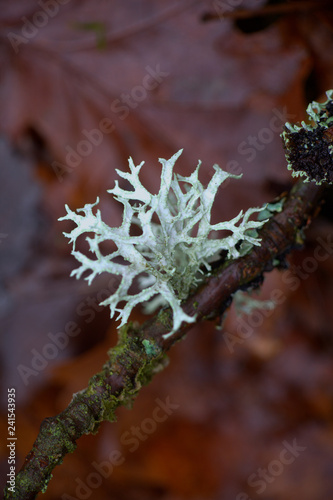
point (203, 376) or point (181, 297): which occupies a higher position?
point (181, 297)

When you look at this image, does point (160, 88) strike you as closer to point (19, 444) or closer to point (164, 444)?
point (164, 444)

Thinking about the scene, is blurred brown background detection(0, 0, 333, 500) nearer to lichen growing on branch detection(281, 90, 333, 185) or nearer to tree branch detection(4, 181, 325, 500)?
tree branch detection(4, 181, 325, 500)

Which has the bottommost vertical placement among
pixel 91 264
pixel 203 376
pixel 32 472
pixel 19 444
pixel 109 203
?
pixel 203 376

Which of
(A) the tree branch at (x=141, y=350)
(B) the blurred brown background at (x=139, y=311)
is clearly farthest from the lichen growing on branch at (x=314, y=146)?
(B) the blurred brown background at (x=139, y=311)

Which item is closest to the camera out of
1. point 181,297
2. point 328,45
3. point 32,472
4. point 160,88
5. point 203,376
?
point 32,472

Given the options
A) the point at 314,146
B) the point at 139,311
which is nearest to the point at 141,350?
the point at 314,146

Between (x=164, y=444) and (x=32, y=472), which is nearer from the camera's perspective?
(x=32, y=472)

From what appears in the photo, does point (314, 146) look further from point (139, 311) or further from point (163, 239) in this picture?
point (139, 311)

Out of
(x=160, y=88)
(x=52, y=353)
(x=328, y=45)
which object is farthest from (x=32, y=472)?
(x=328, y=45)

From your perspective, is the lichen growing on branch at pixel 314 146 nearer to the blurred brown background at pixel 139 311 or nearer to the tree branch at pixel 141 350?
the tree branch at pixel 141 350

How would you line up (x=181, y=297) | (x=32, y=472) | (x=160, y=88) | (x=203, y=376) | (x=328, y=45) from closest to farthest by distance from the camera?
(x=32, y=472), (x=181, y=297), (x=328, y=45), (x=160, y=88), (x=203, y=376)
